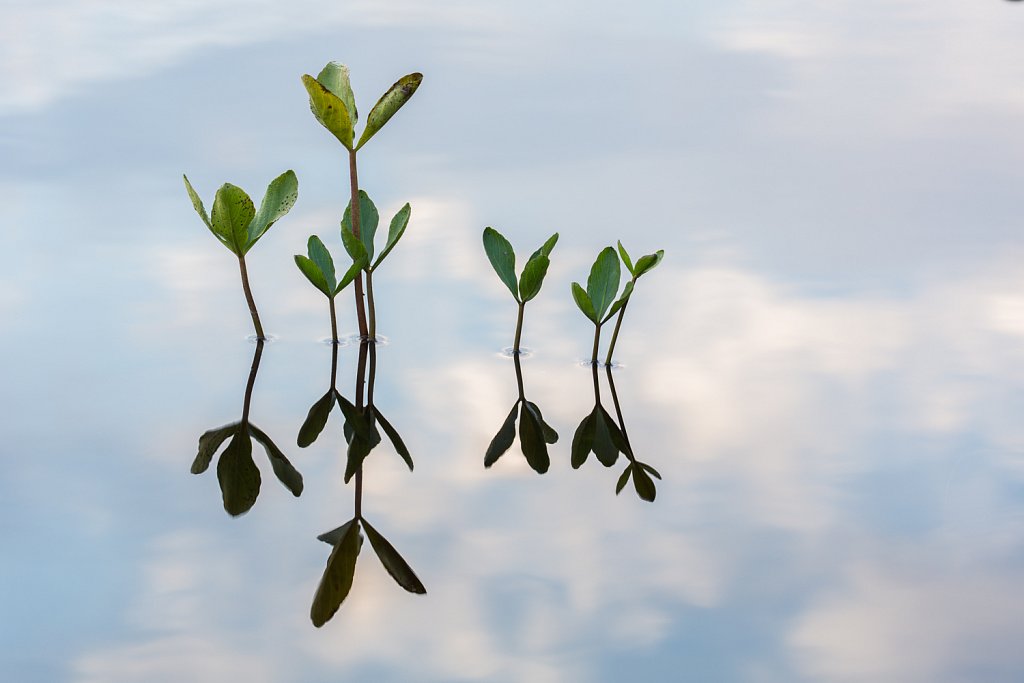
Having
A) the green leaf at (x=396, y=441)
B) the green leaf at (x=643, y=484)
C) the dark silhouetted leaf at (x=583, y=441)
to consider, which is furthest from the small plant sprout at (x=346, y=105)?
the green leaf at (x=643, y=484)

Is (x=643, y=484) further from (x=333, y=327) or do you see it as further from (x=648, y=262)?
(x=333, y=327)

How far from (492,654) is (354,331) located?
2.23ft

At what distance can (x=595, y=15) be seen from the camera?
2855 millimetres

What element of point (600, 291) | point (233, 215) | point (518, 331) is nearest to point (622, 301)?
point (600, 291)

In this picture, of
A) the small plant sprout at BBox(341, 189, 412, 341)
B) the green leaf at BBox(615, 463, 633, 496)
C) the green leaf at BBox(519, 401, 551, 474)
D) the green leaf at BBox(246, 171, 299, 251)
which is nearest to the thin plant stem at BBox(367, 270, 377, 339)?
the small plant sprout at BBox(341, 189, 412, 341)

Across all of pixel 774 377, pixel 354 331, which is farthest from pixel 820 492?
pixel 354 331

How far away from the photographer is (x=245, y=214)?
4.92 ft

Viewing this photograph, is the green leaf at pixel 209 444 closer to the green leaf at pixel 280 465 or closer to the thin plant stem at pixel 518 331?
the green leaf at pixel 280 465

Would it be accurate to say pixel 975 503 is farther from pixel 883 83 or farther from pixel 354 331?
pixel 883 83

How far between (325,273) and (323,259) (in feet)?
0.06

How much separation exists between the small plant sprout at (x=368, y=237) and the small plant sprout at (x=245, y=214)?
0.24ft

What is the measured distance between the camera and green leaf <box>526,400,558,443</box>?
53.8 inches

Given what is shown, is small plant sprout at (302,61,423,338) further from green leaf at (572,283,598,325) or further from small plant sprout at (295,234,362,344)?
green leaf at (572,283,598,325)

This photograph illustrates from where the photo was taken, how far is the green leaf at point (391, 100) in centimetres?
146
